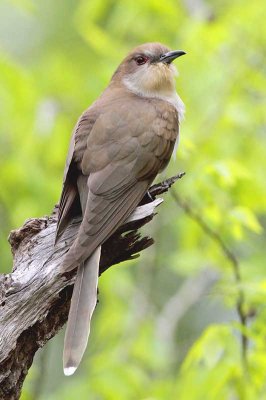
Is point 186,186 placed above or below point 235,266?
above

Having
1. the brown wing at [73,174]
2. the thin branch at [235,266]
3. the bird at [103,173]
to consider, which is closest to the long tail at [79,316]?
the bird at [103,173]

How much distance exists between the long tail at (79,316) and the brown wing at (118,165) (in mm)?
115

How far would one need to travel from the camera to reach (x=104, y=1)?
8617mm

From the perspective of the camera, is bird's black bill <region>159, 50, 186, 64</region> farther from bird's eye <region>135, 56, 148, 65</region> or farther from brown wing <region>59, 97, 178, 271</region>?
brown wing <region>59, 97, 178, 271</region>

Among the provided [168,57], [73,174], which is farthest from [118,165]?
[168,57]

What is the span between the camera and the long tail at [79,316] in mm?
4473

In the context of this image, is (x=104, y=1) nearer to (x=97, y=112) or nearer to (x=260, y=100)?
(x=260, y=100)

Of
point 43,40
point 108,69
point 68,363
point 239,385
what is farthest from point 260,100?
point 43,40

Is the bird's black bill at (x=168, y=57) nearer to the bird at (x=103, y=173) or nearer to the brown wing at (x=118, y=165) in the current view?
the bird at (x=103, y=173)

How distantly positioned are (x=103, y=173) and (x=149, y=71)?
54.7 inches

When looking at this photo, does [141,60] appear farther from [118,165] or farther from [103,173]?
[103,173]

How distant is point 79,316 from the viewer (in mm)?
4488

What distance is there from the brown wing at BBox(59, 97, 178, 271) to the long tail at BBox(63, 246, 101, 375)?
115 mm

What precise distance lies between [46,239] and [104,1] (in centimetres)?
439
